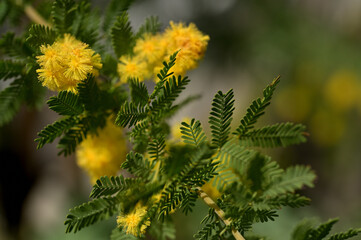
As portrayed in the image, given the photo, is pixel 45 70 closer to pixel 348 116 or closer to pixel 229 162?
pixel 229 162

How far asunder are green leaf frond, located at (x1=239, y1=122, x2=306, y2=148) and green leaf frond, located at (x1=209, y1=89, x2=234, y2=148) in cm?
5

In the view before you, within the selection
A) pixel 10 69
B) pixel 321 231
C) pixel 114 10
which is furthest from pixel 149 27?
pixel 321 231

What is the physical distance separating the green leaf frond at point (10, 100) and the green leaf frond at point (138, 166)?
0.34m

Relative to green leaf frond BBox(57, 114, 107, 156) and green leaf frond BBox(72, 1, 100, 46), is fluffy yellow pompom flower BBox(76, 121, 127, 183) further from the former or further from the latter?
green leaf frond BBox(72, 1, 100, 46)

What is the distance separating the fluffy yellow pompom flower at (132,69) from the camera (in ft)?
2.35

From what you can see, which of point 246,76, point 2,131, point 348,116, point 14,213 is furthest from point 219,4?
point 14,213

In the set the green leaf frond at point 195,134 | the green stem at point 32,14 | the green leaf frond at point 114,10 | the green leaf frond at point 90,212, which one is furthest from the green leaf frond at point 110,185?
the green stem at point 32,14

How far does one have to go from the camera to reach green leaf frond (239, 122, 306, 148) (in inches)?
25.4

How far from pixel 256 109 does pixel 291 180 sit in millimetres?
162

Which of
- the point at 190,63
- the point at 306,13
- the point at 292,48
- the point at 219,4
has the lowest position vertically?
the point at 190,63

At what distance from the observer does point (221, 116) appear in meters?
0.61

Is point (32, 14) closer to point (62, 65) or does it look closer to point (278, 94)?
point (62, 65)

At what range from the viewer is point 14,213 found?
11.7ft

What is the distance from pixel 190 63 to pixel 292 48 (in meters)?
2.67
